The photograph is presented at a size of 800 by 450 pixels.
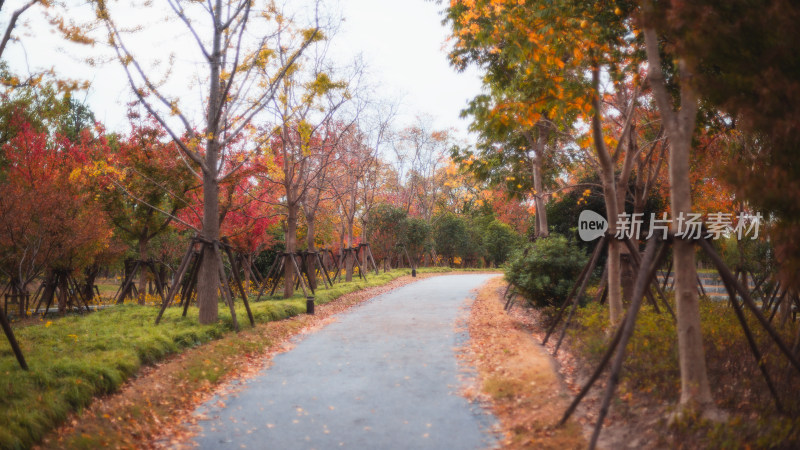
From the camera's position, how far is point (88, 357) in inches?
245

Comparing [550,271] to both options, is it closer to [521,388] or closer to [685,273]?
[521,388]

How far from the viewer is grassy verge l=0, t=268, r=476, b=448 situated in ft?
15.0

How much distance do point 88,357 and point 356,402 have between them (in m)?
3.41

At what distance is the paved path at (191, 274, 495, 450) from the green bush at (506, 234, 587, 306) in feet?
6.78

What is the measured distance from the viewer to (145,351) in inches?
278

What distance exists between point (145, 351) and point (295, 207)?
930 centimetres

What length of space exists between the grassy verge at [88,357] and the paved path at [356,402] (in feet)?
3.11

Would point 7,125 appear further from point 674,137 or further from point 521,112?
point 674,137

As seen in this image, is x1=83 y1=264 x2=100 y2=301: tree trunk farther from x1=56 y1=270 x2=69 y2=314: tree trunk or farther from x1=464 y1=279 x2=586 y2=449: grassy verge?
x1=464 y1=279 x2=586 y2=449: grassy verge

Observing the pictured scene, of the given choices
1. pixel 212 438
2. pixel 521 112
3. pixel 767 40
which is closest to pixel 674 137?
pixel 767 40

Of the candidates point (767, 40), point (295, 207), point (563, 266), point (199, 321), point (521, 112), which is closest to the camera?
point (767, 40)

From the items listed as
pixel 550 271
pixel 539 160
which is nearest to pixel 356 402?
pixel 550 271

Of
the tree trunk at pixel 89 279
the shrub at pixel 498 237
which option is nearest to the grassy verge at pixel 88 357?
the tree trunk at pixel 89 279

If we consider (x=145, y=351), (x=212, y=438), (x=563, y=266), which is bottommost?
(x=212, y=438)
